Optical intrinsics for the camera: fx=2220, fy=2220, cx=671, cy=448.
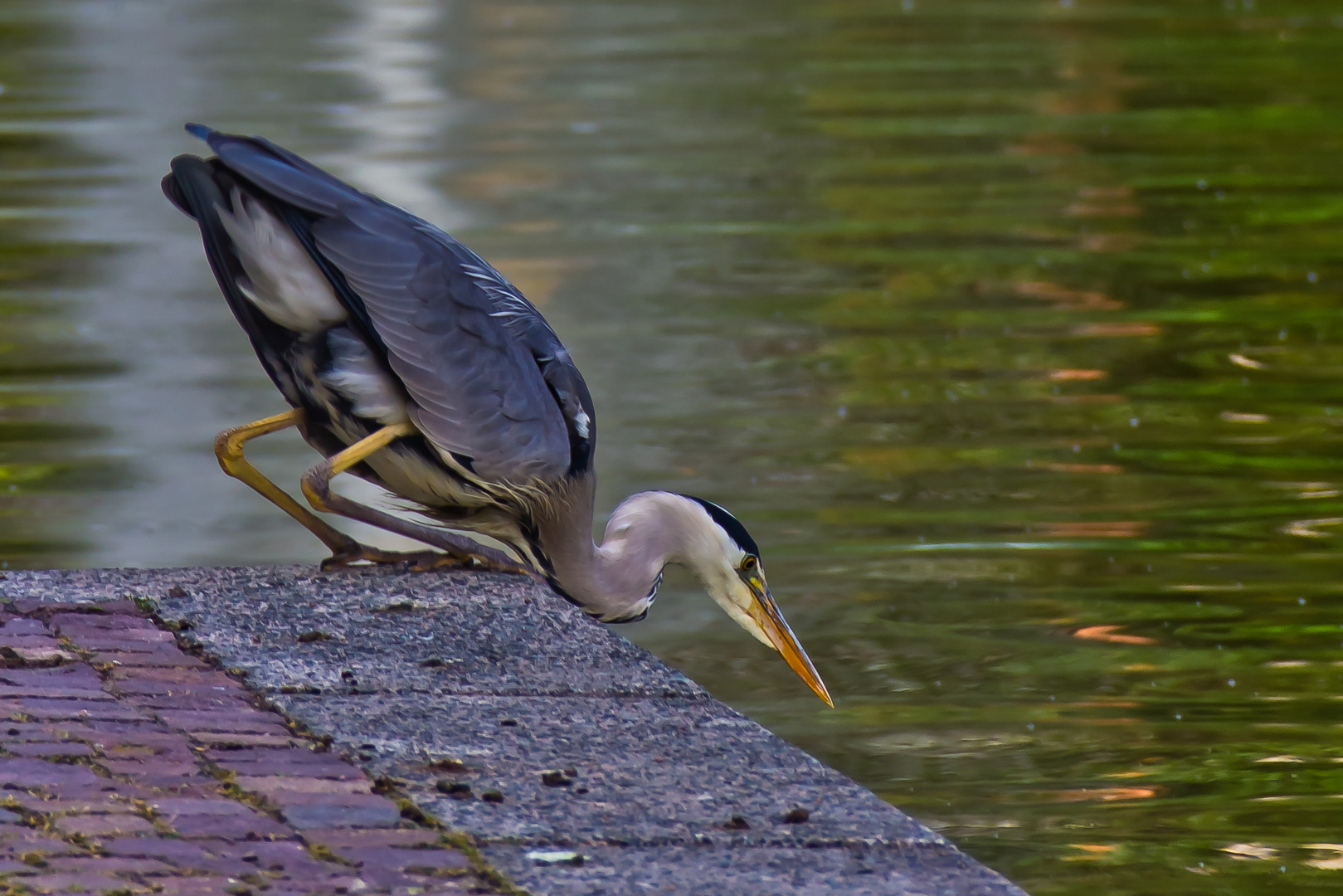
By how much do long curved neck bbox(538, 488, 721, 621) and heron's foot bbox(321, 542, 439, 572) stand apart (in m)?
0.41

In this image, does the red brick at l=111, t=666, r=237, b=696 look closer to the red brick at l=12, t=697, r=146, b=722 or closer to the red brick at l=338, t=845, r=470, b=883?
the red brick at l=12, t=697, r=146, b=722

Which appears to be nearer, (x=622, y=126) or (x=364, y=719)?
(x=364, y=719)

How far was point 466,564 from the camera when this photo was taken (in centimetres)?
593

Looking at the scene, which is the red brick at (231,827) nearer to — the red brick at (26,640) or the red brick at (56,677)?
the red brick at (56,677)

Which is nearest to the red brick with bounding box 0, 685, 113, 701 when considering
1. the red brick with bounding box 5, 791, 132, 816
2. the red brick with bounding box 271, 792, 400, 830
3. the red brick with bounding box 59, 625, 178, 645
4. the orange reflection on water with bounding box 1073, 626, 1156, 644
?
the red brick with bounding box 59, 625, 178, 645

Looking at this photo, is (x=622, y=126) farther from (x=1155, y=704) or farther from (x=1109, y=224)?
(x=1155, y=704)

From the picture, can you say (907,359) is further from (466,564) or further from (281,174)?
(281,174)

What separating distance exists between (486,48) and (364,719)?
53.6ft

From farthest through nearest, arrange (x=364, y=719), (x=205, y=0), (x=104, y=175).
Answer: (x=205, y=0) < (x=104, y=175) < (x=364, y=719)

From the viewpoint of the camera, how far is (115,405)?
356 inches

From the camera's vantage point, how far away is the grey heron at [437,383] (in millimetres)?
5590

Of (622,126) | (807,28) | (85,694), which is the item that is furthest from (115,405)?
(807,28)

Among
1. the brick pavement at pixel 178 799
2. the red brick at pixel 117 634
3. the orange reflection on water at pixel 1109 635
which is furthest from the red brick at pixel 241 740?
the orange reflection on water at pixel 1109 635

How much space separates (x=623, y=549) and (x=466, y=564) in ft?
1.74
